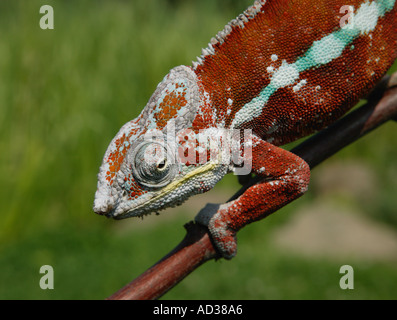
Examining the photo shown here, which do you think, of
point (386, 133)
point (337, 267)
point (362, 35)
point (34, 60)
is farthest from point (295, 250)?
point (362, 35)

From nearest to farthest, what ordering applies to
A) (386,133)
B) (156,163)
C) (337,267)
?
(156,163) → (337,267) → (386,133)

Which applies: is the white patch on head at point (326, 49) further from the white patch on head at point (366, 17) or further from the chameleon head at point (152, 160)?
the chameleon head at point (152, 160)

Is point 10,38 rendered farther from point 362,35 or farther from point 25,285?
point 362,35

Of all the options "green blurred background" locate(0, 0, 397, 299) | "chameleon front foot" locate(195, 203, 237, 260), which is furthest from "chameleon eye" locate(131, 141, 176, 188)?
"green blurred background" locate(0, 0, 397, 299)

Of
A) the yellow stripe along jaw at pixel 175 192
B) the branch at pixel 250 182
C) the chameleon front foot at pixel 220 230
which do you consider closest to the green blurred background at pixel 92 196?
the branch at pixel 250 182

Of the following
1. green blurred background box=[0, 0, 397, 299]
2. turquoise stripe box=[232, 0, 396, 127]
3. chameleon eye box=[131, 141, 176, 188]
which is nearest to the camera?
chameleon eye box=[131, 141, 176, 188]

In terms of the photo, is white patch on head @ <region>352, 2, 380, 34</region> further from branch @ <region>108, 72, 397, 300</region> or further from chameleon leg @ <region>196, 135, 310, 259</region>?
chameleon leg @ <region>196, 135, 310, 259</region>

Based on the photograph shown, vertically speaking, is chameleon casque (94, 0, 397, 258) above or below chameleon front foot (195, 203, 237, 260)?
above
